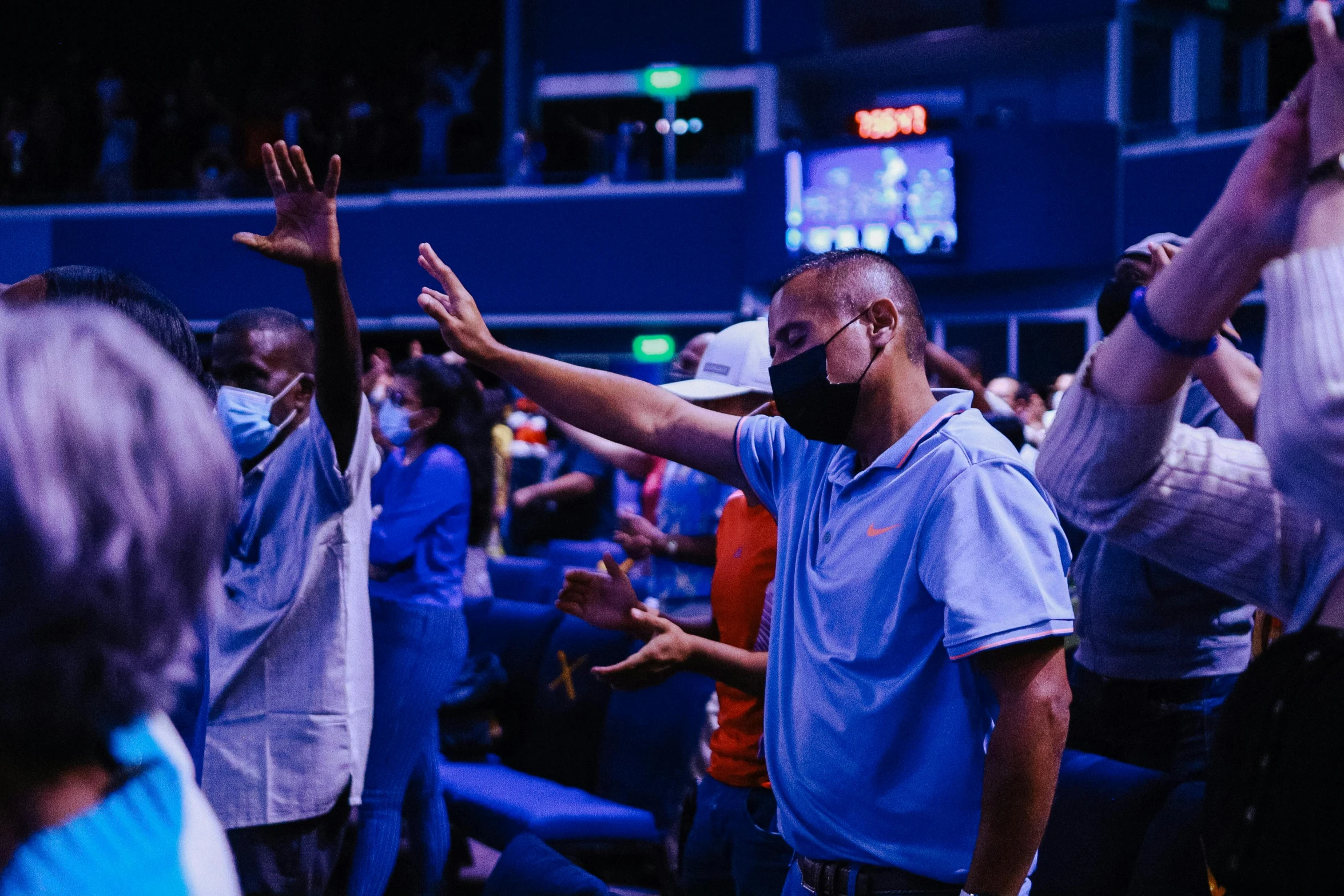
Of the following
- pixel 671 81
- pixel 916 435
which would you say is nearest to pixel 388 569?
pixel 916 435

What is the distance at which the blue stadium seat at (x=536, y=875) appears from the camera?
6.06ft

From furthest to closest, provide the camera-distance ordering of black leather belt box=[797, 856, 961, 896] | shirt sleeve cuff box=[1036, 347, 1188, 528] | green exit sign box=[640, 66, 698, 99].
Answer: green exit sign box=[640, 66, 698, 99]
black leather belt box=[797, 856, 961, 896]
shirt sleeve cuff box=[1036, 347, 1188, 528]

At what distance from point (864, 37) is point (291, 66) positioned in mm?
7617

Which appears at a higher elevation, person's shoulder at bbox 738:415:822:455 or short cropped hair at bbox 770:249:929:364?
short cropped hair at bbox 770:249:929:364

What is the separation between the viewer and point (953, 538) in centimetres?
168

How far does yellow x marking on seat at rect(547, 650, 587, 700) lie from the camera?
4.45 metres

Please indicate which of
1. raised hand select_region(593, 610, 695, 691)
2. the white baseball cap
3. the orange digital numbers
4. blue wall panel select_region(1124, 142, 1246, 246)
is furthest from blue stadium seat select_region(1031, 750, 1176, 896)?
the orange digital numbers

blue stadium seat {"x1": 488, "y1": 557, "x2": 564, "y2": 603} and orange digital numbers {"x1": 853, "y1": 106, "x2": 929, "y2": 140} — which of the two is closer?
blue stadium seat {"x1": 488, "y1": 557, "x2": 564, "y2": 603}

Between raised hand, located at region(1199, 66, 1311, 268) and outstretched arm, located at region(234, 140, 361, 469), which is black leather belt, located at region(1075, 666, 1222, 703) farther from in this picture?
raised hand, located at region(1199, 66, 1311, 268)

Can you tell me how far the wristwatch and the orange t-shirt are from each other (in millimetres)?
1668

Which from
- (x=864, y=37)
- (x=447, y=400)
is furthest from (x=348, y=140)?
(x=447, y=400)

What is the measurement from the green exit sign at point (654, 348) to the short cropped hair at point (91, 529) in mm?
14105

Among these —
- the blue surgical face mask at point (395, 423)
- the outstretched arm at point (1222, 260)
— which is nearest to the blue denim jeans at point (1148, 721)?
the outstretched arm at point (1222, 260)

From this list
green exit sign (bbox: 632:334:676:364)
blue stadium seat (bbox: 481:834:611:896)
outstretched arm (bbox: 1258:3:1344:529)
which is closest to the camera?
outstretched arm (bbox: 1258:3:1344:529)
